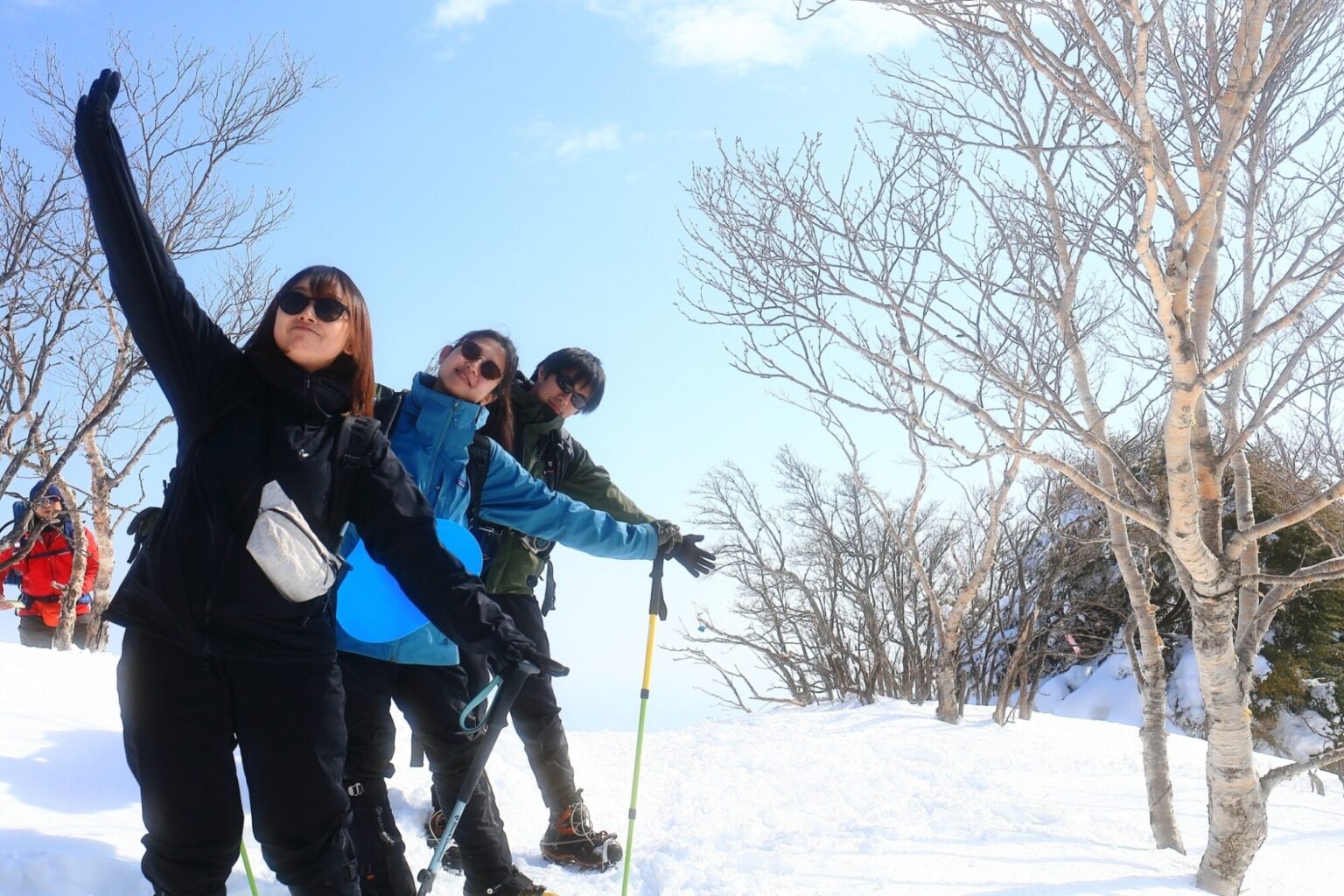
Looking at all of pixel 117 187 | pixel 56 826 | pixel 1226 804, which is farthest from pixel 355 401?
pixel 1226 804

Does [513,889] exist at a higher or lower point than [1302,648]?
lower

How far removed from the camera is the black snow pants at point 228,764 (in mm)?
1782

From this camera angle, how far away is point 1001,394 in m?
8.12

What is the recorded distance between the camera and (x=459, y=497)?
2.77 meters

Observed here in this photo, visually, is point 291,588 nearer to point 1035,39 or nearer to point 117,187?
point 117,187

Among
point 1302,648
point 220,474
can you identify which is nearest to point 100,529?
point 220,474

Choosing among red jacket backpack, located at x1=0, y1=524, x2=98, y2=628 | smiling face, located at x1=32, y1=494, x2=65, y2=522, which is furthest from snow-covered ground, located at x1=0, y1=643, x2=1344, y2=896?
red jacket backpack, located at x1=0, y1=524, x2=98, y2=628

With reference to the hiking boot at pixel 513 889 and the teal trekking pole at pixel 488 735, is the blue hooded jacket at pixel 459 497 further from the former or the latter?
the hiking boot at pixel 513 889

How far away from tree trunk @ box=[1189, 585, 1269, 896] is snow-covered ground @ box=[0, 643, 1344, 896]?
26 centimetres

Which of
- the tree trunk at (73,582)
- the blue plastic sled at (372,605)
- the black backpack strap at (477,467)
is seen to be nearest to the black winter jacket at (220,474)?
the blue plastic sled at (372,605)

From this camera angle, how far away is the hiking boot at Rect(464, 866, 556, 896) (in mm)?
2670

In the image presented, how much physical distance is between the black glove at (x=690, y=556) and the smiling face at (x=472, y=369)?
926 millimetres

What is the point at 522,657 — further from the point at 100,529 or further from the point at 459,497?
the point at 100,529

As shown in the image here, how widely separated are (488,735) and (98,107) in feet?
5.52
